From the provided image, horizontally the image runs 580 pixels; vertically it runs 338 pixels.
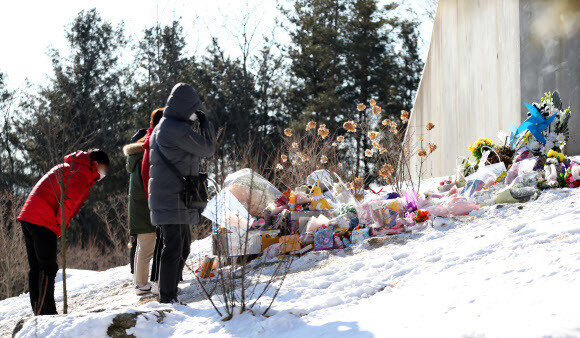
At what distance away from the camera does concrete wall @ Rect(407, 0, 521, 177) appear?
6.99 metres

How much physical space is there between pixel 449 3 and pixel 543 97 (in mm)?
4659

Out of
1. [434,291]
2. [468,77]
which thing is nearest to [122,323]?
[434,291]

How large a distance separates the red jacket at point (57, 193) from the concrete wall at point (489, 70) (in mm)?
4814

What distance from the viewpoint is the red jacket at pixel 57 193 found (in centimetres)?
369

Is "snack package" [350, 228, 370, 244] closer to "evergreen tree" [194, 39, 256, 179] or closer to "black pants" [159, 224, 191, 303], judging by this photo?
"black pants" [159, 224, 191, 303]

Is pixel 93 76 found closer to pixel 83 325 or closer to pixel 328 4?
pixel 328 4

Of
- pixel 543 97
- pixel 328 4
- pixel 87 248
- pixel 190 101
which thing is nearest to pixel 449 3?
pixel 543 97

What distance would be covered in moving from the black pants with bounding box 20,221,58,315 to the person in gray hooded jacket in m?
0.79

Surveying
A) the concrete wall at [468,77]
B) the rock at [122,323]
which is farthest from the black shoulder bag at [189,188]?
the concrete wall at [468,77]

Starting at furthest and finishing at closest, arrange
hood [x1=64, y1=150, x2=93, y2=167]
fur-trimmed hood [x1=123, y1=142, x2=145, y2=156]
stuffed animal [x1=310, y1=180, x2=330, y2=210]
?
1. stuffed animal [x1=310, y1=180, x2=330, y2=210]
2. fur-trimmed hood [x1=123, y1=142, x2=145, y2=156]
3. hood [x1=64, y1=150, x2=93, y2=167]

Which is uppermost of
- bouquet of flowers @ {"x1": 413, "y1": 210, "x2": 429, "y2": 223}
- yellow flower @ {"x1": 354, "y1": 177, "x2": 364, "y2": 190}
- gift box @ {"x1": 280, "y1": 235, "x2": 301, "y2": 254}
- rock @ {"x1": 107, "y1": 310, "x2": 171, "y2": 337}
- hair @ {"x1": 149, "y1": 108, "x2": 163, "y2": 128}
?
hair @ {"x1": 149, "y1": 108, "x2": 163, "y2": 128}

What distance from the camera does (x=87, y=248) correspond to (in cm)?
1770

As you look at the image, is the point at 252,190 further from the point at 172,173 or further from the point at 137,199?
the point at 172,173

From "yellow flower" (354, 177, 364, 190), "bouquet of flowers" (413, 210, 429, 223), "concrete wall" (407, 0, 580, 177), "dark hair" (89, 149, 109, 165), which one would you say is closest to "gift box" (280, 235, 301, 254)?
"bouquet of flowers" (413, 210, 429, 223)
